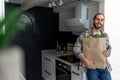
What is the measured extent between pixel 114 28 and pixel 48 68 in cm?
158

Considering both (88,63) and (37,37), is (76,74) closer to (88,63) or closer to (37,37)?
(88,63)

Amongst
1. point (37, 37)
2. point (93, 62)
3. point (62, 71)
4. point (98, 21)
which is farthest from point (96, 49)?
point (37, 37)

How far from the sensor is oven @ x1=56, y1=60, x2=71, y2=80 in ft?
7.65

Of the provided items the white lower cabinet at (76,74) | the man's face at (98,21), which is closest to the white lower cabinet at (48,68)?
the white lower cabinet at (76,74)

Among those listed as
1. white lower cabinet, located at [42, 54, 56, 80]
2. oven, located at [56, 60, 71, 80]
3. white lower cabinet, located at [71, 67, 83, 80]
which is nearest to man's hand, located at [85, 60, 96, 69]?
white lower cabinet, located at [71, 67, 83, 80]

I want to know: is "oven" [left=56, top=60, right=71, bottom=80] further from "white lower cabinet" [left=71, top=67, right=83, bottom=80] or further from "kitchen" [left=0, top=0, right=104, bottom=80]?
"kitchen" [left=0, top=0, right=104, bottom=80]

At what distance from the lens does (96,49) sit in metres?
1.65

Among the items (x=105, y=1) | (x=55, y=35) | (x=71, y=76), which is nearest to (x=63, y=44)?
(x=55, y=35)

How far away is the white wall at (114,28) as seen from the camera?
6.51ft

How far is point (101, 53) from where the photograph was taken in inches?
65.1

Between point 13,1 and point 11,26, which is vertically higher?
point 13,1

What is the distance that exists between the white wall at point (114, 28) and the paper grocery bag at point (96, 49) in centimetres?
41

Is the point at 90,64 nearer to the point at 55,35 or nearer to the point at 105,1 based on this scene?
the point at 105,1

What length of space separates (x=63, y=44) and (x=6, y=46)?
3.05 metres
